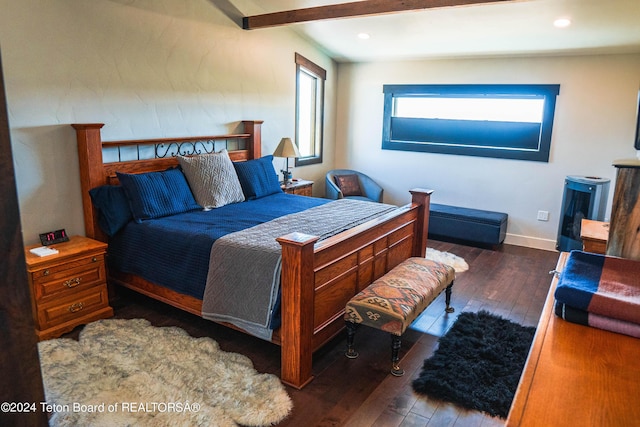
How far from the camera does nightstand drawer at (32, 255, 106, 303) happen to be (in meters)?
2.93

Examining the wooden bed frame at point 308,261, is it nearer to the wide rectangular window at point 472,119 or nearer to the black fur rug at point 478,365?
the black fur rug at point 478,365

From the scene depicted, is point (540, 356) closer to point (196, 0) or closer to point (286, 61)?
point (196, 0)

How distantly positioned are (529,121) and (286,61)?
2983 mm

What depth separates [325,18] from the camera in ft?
13.7

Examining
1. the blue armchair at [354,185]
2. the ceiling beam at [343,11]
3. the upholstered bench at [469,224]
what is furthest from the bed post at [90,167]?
the upholstered bench at [469,224]

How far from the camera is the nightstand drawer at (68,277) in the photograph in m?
2.93

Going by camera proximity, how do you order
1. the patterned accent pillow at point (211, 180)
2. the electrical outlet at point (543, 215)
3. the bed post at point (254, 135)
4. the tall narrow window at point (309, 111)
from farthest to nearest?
the tall narrow window at point (309, 111) → the electrical outlet at point (543, 215) → the bed post at point (254, 135) → the patterned accent pillow at point (211, 180)

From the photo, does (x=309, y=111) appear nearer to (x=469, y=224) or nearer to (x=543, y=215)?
(x=469, y=224)

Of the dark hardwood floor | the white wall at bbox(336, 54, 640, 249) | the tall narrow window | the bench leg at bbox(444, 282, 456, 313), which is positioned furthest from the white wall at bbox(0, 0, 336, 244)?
the bench leg at bbox(444, 282, 456, 313)

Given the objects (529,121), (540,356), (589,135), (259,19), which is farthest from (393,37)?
(540,356)

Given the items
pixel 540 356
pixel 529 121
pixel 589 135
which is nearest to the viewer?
pixel 540 356

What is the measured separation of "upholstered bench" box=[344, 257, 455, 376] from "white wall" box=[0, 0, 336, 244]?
2.31 meters

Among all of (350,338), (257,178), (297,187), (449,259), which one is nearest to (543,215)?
(449,259)

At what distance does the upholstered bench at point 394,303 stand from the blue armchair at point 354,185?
3076mm
